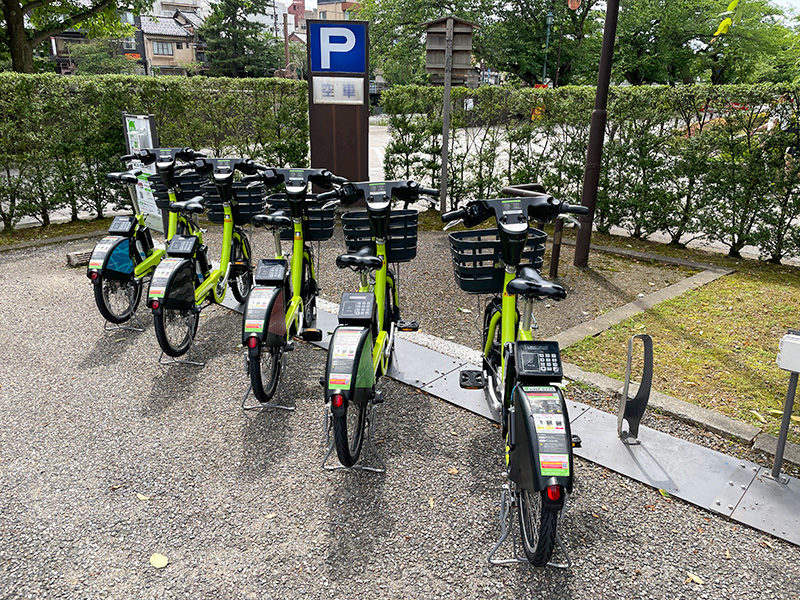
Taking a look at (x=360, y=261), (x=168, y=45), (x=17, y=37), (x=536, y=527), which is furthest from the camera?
(x=168, y=45)

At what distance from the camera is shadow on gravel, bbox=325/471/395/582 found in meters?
2.71

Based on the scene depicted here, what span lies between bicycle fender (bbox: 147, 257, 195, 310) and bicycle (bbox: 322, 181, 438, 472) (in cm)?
138

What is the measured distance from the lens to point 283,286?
4.21 m

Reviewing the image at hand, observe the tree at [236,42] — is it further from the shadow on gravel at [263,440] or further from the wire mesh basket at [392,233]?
the shadow on gravel at [263,440]


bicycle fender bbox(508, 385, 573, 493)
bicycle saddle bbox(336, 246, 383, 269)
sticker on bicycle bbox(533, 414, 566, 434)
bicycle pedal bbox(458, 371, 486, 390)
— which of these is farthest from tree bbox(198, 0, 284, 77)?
sticker on bicycle bbox(533, 414, 566, 434)

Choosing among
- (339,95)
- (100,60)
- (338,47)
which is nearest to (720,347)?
(339,95)

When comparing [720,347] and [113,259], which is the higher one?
[113,259]

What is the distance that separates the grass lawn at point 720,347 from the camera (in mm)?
4055

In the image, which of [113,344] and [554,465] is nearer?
[554,465]

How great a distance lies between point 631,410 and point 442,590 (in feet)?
5.52

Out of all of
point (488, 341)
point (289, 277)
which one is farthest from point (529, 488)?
point (289, 277)

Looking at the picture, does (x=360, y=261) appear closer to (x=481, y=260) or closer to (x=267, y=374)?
(x=481, y=260)

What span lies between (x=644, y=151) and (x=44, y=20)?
15073 millimetres

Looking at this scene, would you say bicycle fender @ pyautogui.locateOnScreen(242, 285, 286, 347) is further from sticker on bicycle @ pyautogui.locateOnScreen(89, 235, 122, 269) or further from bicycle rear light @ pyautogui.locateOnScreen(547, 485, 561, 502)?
bicycle rear light @ pyautogui.locateOnScreen(547, 485, 561, 502)
